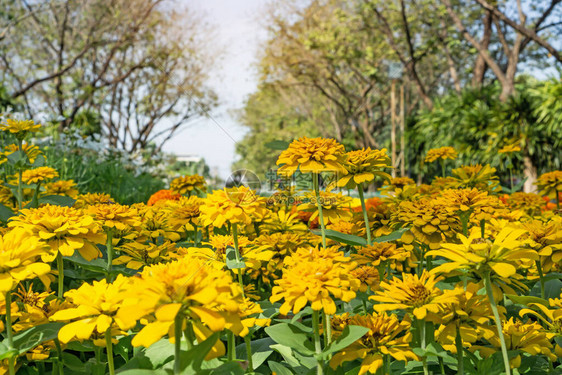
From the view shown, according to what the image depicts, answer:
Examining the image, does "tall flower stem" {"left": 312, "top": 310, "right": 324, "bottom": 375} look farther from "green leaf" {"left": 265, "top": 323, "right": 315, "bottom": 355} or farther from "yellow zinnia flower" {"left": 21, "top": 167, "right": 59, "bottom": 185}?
"yellow zinnia flower" {"left": 21, "top": 167, "right": 59, "bottom": 185}

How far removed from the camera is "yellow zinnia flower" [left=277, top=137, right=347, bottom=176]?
120cm

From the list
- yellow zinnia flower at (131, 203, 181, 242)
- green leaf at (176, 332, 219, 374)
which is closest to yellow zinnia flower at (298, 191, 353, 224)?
yellow zinnia flower at (131, 203, 181, 242)

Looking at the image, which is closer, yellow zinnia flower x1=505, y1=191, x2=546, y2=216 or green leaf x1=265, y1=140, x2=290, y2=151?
green leaf x1=265, y1=140, x2=290, y2=151

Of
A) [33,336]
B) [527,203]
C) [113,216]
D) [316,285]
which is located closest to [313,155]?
[316,285]

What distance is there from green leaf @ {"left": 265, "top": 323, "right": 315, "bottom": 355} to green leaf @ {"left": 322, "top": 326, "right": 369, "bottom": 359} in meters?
0.06

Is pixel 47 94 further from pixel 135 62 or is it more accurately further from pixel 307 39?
pixel 307 39

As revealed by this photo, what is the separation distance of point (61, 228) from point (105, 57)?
39.7 feet

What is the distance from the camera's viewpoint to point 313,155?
1.21 meters

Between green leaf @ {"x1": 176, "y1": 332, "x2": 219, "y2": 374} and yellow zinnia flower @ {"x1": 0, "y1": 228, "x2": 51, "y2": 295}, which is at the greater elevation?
yellow zinnia flower @ {"x1": 0, "y1": 228, "x2": 51, "y2": 295}

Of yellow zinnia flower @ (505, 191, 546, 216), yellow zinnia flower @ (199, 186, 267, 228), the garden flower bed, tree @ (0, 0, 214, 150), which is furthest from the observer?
tree @ (0, 0, 214, 150)

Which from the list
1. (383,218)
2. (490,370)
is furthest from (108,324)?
(383,218)

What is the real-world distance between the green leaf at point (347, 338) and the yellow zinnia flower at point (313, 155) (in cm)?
45

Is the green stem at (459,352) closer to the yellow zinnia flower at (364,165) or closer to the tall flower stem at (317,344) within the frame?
the tall flower stem at (317,344)

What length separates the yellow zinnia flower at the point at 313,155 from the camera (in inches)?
47.2
